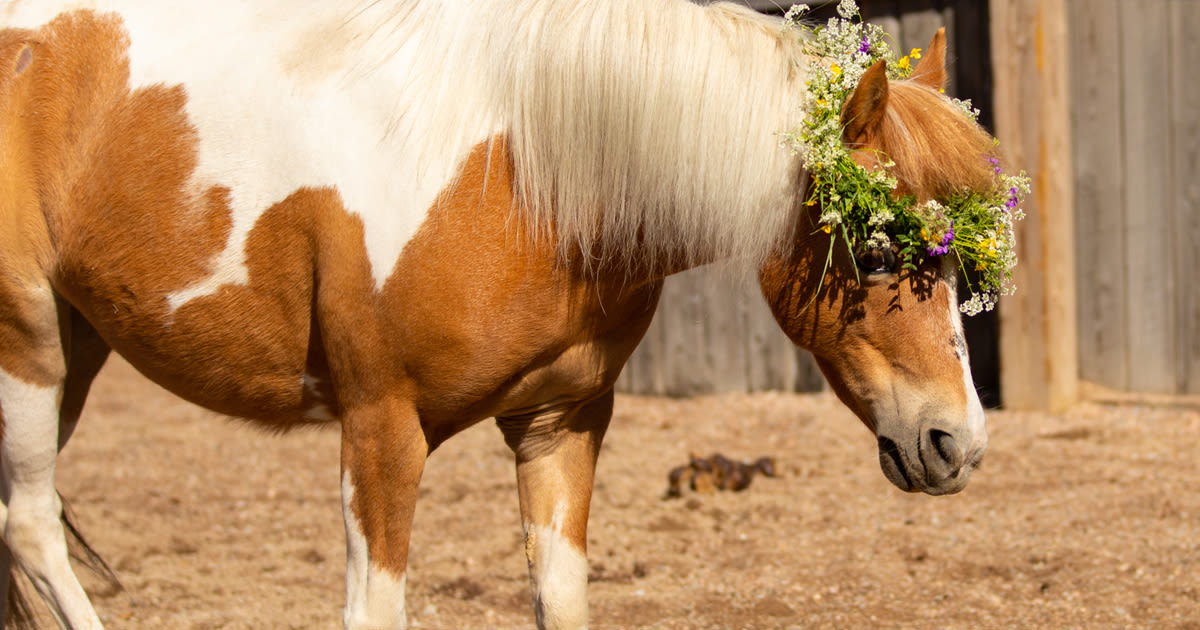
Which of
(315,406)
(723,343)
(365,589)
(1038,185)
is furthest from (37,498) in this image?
(1038,185)

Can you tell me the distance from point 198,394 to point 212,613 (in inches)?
51.6

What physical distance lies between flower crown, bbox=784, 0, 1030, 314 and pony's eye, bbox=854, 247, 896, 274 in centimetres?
1

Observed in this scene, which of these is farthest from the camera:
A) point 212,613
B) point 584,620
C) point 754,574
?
point 754,574

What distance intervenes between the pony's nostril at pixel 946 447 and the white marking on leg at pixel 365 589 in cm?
115

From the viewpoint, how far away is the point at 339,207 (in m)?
2.48

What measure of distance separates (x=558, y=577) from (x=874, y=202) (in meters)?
1.18

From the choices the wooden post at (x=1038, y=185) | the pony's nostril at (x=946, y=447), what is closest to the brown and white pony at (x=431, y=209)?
the pony's nostril at (x=946, y=447)

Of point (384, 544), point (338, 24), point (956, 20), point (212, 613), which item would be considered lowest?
point (212, 613)

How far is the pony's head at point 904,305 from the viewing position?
235cm

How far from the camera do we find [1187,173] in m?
5.78

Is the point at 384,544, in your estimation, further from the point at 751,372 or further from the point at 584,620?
the point at 751,372

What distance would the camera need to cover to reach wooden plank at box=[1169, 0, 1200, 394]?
573 cm

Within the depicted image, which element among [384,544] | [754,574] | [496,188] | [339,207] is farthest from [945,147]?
[754,574]

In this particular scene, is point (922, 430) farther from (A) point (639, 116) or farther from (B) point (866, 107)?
(A) point (639, 116)
